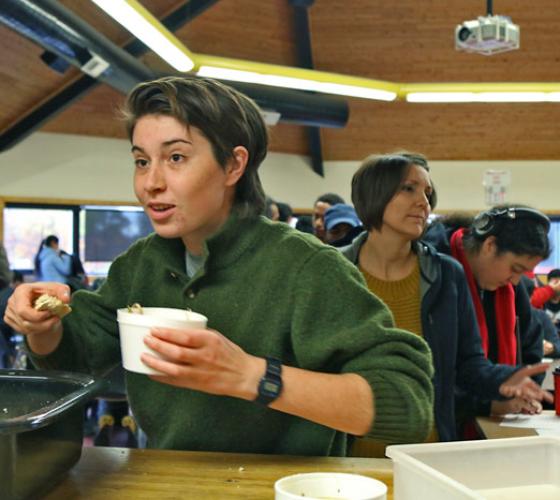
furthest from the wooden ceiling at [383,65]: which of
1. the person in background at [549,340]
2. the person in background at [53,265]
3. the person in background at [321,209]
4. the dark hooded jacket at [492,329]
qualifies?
the dark hooded jacket at [492,329]

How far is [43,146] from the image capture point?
968cm

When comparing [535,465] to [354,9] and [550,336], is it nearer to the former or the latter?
[550,336]

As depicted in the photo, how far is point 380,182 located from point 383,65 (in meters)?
7.57

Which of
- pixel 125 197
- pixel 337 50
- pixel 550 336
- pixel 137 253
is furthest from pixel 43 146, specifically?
pixel 137 253

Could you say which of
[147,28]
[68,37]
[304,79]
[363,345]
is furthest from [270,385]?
[304,79]

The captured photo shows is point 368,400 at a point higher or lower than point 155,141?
lower

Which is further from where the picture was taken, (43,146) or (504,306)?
(43,146)

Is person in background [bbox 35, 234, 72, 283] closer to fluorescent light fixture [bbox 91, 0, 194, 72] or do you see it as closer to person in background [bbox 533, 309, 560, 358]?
fluorescent light fixture [bbox 91, 0, 194, 72]

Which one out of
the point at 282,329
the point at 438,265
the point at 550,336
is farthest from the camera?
the point at 550,336

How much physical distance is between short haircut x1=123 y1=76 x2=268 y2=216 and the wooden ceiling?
696 cm

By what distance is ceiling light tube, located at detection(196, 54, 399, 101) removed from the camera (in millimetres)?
7000

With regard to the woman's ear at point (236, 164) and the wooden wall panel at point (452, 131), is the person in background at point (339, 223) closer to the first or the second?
the woman's ear at point (236, 164)

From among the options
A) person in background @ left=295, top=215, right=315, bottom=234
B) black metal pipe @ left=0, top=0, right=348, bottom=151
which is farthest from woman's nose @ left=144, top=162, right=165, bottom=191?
black metal pipe @ left=0, top=0, right=348, bottom=151

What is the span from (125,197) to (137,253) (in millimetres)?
8697
